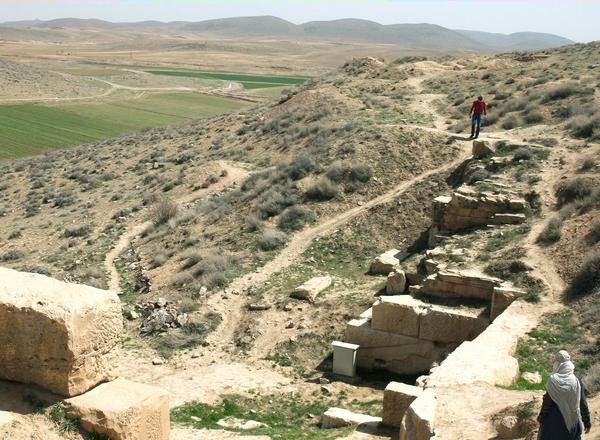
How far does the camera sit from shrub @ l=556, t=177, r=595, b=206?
1844cm

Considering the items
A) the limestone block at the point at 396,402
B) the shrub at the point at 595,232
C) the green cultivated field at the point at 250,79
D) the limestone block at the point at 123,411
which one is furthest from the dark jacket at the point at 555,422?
the green cultivated field at the point at 250,79

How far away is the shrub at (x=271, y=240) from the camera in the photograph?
21.5m

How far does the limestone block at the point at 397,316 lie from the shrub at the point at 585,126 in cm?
1172

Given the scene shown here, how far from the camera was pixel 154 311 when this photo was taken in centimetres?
1809

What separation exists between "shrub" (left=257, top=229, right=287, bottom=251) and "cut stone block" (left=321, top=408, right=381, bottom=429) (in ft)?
31.7

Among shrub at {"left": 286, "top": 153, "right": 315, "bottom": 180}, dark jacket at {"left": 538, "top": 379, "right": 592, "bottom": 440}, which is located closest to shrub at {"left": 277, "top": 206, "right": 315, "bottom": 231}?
shrub at {"left": 286, "top": 153, "right": 315, "bottom": 180}

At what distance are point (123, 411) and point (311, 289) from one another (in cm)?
1002

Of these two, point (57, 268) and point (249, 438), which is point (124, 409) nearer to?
point (249, 438)

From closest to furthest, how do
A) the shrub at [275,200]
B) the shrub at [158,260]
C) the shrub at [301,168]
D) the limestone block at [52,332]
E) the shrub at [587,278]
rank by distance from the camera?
the limestone block at [52,332] < the shrub at [587,278] < the shrub at [158,260] < the shrub at [275,200] < the shrub at [301,168]

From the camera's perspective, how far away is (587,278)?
14.8m

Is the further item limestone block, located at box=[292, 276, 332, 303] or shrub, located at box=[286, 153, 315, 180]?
shrub, located at box=[286, 153, 315, 180]

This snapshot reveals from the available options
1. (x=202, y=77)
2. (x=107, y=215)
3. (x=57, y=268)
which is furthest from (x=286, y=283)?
(x=202, y=77)

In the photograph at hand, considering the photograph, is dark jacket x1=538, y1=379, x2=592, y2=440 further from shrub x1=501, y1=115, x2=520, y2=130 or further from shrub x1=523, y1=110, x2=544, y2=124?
shrub x1=523, y1=110, x2=544, y2=124

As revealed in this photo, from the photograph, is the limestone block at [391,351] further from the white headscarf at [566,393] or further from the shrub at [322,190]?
the shrub at [322,190]
